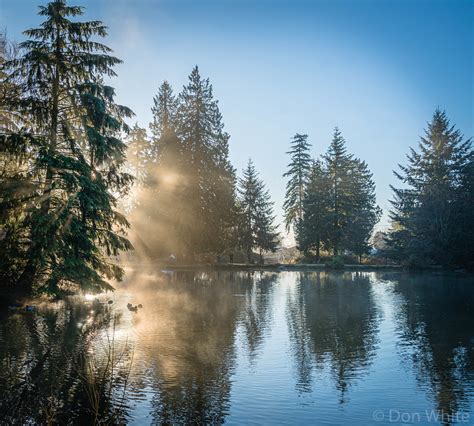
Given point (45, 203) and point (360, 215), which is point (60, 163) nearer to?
point (45, 203)

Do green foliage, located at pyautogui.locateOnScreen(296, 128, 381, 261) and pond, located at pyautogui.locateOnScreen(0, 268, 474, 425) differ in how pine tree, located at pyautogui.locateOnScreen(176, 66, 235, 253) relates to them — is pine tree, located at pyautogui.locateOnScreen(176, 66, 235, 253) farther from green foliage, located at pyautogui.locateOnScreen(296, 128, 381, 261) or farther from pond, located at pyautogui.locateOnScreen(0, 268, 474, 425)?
pond, located at pyautogui.locateOnScreen(0, 268, 474, 425)

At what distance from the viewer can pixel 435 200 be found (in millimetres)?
43688

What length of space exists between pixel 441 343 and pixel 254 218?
132 ft

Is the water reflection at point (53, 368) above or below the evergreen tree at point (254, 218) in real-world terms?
below

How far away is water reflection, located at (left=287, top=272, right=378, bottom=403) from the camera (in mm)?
9555

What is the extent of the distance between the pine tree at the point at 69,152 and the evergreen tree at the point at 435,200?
113ft

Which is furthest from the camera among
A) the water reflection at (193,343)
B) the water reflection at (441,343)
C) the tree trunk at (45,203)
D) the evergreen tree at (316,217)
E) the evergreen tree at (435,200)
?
the evergreen tree at (316,217)

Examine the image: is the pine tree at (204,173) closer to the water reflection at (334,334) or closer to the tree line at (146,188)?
the tree line at (146,188)

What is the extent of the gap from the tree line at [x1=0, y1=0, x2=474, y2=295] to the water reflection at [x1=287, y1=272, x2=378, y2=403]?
8096mm

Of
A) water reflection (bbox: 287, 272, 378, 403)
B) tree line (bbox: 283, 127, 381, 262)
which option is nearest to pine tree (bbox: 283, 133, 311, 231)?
tree line (bbox: 283, 127, 381, 262)

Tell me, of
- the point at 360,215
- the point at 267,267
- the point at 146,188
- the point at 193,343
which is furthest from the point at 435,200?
the point at 193,343

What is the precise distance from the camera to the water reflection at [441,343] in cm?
805

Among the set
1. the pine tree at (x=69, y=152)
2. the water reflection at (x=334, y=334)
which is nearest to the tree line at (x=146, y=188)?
the pine tree at (x=69, y=152)

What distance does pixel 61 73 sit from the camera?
17.0 metres
